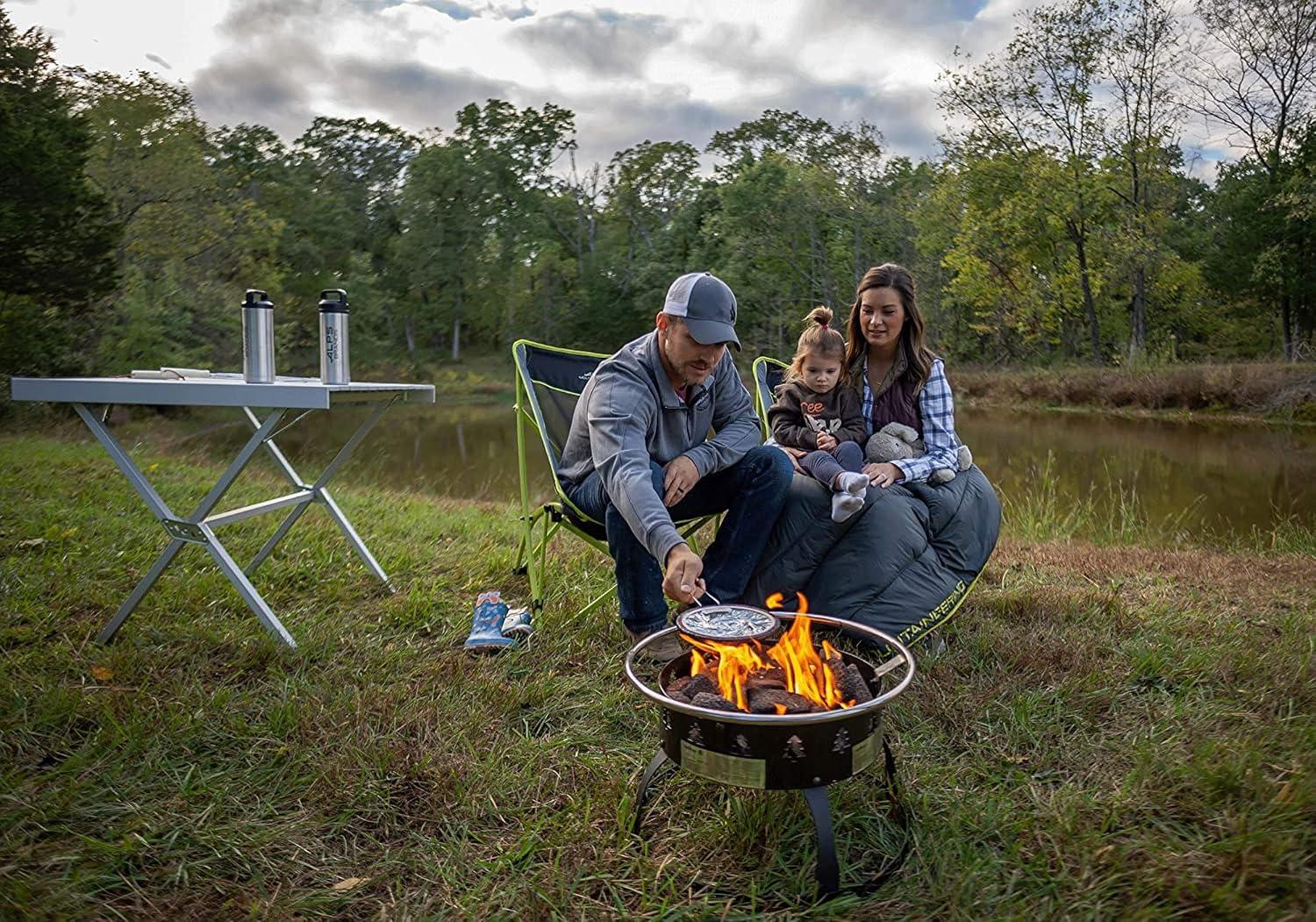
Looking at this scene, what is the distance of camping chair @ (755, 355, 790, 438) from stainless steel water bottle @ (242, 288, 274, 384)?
1.65m

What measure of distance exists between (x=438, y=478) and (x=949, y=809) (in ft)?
21.1

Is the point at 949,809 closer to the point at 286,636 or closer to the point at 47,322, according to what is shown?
the point at 286,636

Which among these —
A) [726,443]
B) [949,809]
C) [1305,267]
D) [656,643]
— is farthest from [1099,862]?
[1305,267]

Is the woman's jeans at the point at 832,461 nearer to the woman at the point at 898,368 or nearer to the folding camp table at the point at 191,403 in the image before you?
the woman at the point at 898,368

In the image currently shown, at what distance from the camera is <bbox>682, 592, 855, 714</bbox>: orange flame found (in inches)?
61.1

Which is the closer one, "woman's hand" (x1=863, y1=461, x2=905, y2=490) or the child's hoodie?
"woman's hand" (x1=863, y1=461, x2=905, y2=490)

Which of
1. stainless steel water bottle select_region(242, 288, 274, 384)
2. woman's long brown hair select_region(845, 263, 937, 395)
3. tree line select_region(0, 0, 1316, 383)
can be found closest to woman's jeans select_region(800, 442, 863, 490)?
woman's long brown hair select_region(845, 263, 937, 395)

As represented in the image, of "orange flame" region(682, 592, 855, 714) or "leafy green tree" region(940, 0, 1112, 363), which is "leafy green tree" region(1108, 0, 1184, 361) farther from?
"orange flame" region(682, 592, 855, 714)

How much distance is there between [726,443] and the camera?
96.7 inches

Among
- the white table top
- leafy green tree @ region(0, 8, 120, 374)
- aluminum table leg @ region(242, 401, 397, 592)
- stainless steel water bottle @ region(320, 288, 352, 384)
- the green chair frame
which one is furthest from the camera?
leafy green tree @ region(0, 8, 120, 374)

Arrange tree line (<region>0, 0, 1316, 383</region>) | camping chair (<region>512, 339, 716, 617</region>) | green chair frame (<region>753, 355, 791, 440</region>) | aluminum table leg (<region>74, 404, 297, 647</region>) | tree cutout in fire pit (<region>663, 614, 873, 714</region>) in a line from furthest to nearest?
tree line (<region>0, 0, 1316, 383</region>)
green chair frame (<region>753, 355, 791, 440</region>)
camping chair (<region>512, 339, 716, 617</region>)
aluminum table leg (<region>74, 404, 297, 647</region>)
tree cutout in fire pit (<region>663, 614, 873, 714</region>)

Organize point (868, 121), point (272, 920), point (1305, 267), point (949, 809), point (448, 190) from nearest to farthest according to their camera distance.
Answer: point (272, 920), point (949, 809), point (1305, 267), point (868, 121), point (448, 190)

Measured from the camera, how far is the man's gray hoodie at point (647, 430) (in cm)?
196

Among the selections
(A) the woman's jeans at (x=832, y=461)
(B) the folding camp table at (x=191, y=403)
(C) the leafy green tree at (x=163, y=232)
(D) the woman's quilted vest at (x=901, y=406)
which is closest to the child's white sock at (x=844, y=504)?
(A) the woman's jeans at (x=832, y=461)
